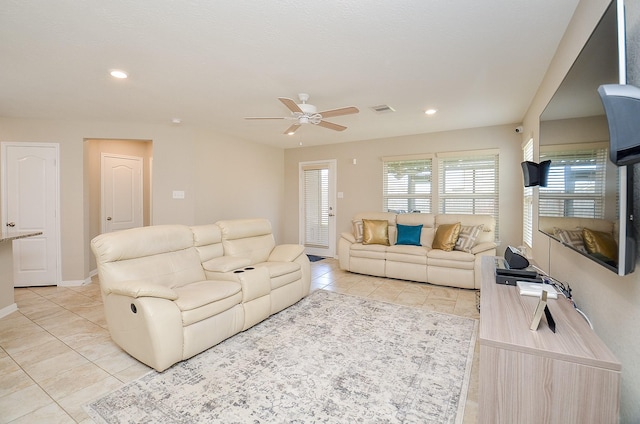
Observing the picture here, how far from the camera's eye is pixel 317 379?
6.60 feet

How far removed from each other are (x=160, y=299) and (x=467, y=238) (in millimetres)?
3982

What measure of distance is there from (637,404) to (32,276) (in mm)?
6297

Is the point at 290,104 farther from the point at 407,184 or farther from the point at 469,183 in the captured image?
the point at 469,183

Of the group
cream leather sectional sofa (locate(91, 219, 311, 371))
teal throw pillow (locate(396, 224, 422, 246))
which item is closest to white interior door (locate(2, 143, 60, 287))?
cream leather sectional sofa (locate(91, 219, 311, 371))

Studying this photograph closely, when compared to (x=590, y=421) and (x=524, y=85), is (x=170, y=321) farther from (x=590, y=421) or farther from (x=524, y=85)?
(x=524, y=85)

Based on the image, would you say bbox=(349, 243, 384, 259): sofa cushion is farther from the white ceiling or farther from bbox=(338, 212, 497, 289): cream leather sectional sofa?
the white ceiling

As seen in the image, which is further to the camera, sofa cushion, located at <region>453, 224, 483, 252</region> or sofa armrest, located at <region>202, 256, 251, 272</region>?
sofa cushion, located at <region>453, 224, 483, 252</region>

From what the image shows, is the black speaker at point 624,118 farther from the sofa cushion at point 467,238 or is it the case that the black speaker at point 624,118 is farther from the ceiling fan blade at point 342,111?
the sofa cushion at point 467,238

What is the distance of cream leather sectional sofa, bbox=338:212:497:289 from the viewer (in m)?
4.03

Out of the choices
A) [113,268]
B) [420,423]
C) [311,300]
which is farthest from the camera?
[311,300]

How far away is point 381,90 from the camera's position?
123 inches

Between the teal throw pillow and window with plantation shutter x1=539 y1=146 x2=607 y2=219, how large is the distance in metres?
2.83

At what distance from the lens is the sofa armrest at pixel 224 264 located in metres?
2.93

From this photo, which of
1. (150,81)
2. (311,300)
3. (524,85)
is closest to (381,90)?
(524,85)
